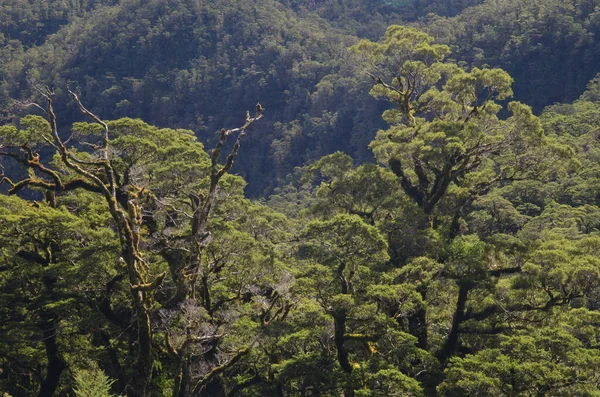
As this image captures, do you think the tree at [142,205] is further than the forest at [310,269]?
No

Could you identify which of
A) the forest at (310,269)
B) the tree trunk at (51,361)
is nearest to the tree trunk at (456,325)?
the forest at (310,269)

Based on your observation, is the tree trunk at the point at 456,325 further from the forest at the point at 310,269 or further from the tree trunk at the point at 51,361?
the tree trunk at the point at 51,361

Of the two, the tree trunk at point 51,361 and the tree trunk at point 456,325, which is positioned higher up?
the tree trunk at point 456,325

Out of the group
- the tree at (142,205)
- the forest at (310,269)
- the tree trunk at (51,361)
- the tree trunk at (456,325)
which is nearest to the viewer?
the tree at (142,205)

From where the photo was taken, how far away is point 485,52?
7469 cm

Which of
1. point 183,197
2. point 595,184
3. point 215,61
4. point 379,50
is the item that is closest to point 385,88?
point 379,50

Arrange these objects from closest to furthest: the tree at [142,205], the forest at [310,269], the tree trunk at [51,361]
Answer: the tree at [142,205]
the forest at [310,269]
the tree trunk at [51,361]

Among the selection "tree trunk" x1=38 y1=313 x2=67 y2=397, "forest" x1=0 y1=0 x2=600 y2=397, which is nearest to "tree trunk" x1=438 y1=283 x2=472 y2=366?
"forest" x1=0 y1=0 x2=600 y2=397

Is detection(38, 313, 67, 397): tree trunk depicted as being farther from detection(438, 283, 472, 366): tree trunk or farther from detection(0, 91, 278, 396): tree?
detection(438, 283, 472, 366): tree trunk

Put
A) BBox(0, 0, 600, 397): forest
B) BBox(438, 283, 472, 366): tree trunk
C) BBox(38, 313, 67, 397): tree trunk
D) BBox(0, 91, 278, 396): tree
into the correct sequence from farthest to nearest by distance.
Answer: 1. BBox(438, 283, 472, 366): tree trunk
2. BBox(38, 313, 67, 397): tree trunk
3. BBox(0, 0, 600, 397): forest
4. BBox(0, 91, 278, 396): tree

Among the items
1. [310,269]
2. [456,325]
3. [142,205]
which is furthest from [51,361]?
[456,325]

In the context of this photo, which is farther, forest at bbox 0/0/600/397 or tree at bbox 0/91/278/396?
forest at bbox 0/0/600/397

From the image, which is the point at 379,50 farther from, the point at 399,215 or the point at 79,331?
the point at 79,331

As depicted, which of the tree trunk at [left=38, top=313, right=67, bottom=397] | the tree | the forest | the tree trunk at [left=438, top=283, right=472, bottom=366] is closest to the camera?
the tree
